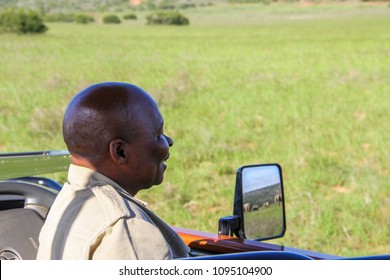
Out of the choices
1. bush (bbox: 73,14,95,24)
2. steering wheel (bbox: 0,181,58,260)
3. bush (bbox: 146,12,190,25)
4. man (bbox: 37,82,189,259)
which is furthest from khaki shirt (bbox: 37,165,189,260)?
bush (bbox: 73,14,95,24)

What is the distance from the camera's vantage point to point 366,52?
23.6m

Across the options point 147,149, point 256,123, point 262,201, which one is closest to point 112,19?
point 256,123

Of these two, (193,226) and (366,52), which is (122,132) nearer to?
(193,226)

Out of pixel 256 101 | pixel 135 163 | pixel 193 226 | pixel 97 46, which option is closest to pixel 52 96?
pixel 256 101

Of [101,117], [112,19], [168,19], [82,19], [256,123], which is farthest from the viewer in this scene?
[112,19]

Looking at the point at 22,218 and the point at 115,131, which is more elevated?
the point at 115,131

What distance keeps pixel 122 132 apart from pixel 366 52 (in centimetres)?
2265

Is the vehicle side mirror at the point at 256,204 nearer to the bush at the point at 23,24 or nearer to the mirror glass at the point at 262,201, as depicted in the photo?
the mirror glass at the point at 262,201

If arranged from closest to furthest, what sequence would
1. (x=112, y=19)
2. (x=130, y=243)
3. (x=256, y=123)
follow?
(x=130, y=243) < (x=256, y=123) < (x=112, y=19)

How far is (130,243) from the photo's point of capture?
1.49m

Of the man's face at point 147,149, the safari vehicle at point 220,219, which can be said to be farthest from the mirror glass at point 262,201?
the man's face at point 147,149

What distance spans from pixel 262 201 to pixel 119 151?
32.6 inches

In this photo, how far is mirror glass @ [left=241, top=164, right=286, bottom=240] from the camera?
2320 mm

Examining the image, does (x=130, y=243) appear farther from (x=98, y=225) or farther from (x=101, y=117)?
(x=101, y=117)
